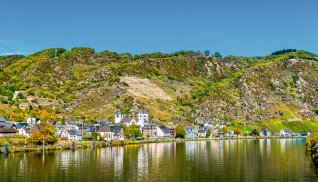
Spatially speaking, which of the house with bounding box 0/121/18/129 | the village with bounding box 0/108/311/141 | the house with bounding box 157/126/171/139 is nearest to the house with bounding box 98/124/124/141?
the village with bounding box 0/108/311/141

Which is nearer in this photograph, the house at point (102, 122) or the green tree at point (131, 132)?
the green tree at point (131, 132)

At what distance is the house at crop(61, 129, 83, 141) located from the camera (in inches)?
4324

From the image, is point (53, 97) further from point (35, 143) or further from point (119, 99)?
point (35, 143)

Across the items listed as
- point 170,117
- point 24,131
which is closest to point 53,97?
point 170,117

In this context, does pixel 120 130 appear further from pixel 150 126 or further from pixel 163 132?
Answer: pixel 163 132

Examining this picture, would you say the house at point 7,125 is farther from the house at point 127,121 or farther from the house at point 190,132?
the house at point 190,132

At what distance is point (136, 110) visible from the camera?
175m

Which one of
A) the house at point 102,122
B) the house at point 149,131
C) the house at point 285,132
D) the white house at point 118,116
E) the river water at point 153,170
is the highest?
the white house at point 118,116

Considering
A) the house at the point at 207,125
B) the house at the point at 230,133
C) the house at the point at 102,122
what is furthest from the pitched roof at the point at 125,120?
the house at the point at 230,133

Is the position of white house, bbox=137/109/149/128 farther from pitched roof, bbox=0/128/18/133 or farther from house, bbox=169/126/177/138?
pitched roof, bbox=0/128/18/133

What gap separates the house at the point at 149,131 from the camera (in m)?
151

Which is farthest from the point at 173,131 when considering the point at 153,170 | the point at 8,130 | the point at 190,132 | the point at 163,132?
the point at 153,170

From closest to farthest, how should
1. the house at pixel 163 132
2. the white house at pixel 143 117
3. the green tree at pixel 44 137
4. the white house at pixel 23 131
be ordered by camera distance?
1. the green tree at pixel 44 137
2. the white house at pixel 23 131
3. the house at pixel 163 132
4. the white house at pixel 143 117

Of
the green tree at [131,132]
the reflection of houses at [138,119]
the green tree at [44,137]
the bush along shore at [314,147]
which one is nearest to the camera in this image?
the bush along shore at [314,147]
